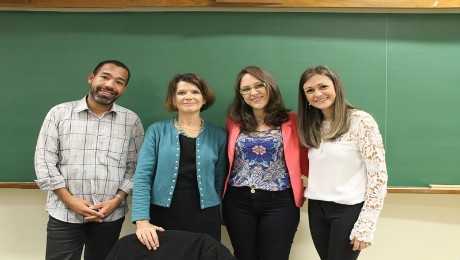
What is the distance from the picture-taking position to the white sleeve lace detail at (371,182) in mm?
1477

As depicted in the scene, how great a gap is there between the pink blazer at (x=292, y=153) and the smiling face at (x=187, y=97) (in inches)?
9.9

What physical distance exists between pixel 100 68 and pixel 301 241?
1643 mm

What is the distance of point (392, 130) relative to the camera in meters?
2.16

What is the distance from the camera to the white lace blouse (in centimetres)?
149

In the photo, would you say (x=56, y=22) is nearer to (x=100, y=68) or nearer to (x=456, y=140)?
(x=100, y=68)

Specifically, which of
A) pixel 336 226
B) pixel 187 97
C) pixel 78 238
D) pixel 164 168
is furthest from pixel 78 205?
pixel 336 226

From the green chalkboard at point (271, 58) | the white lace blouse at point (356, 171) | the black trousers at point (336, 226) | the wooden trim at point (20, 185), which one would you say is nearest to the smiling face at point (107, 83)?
the green chalkboard at point (271, 58)

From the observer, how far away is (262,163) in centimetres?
172

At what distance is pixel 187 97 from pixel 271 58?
2.35 feet

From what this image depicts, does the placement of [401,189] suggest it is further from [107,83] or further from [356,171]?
[107,83]

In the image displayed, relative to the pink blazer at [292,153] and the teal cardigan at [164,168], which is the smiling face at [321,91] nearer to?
the pink blazer at [292,153]

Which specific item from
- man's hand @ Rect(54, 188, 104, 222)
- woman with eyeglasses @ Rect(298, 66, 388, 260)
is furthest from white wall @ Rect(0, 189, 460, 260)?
woman with eyeglasses @ Rect(298, 66, 388, 260)

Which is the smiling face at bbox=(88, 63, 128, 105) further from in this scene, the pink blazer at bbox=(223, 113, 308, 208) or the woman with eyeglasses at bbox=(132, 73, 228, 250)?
the pink blazer at bbox=(223, 113, 308, 208)

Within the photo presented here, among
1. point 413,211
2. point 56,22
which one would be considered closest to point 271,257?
point 413,211
